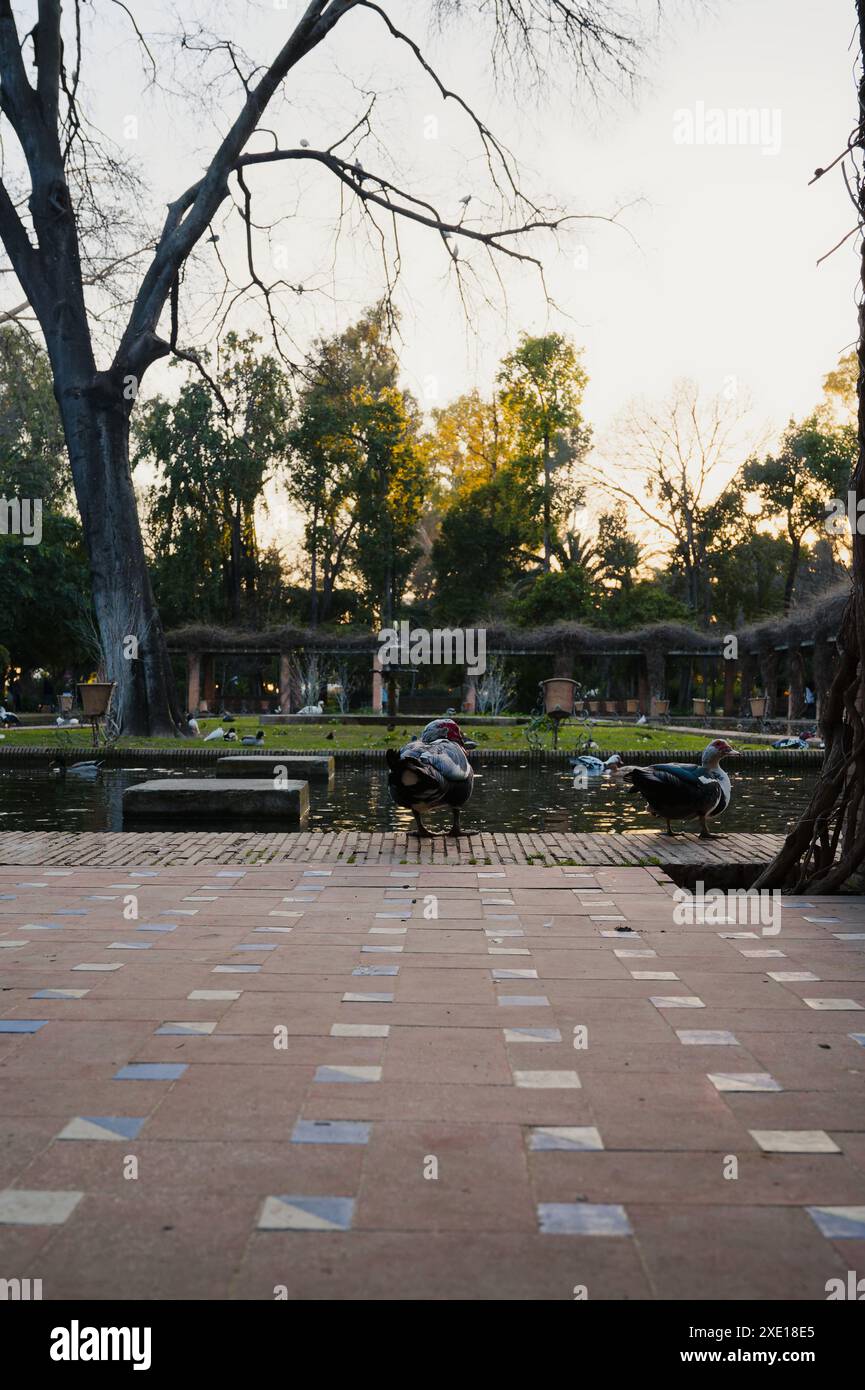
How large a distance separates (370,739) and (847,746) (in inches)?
599

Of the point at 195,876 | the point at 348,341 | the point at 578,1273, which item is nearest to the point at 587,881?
the point at 195,876

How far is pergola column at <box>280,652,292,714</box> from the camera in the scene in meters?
35.7

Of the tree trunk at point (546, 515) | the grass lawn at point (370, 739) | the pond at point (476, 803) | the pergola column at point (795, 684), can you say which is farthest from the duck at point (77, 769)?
the tree trunk at point (546, 515)

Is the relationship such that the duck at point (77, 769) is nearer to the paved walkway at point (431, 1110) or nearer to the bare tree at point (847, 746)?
the paved walkway at point (431, 1110)

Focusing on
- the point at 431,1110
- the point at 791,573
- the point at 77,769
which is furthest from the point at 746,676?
the point at 431,1110

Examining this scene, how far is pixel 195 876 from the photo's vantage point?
6293 millimetres

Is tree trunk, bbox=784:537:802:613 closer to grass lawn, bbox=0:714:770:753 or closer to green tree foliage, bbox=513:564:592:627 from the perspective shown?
green tree foliage, bbox=513:564:592:627

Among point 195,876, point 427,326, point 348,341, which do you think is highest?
point 348,341

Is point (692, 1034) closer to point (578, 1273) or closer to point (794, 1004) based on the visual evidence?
point (794, 1004)

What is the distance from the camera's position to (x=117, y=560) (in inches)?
757

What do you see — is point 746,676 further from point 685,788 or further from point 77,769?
point 685,788

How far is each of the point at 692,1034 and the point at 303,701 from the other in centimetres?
3254

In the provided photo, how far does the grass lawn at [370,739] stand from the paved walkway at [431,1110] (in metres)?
13.2
